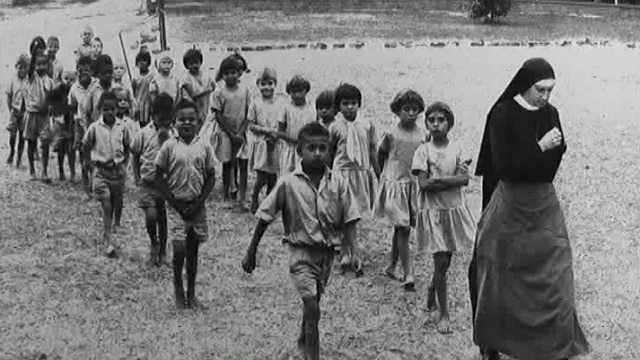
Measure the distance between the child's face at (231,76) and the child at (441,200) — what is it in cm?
326

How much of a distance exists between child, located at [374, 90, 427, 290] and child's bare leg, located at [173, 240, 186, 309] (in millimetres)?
1598

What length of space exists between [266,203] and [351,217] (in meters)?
0.55

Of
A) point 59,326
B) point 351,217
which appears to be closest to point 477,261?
point 351,217

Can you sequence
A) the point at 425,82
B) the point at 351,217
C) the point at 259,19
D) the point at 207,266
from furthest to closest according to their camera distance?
the point at 259,19 < the point at 425,82 < the point at 207,266 < the point at 351,217

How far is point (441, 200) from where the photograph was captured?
6527 mm

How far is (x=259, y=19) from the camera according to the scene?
33.6m

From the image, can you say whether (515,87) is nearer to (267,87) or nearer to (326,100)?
(326,100)

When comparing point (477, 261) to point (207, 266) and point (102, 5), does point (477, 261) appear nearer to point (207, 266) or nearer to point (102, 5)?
point (207, 266)

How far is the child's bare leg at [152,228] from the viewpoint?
25.3 ft

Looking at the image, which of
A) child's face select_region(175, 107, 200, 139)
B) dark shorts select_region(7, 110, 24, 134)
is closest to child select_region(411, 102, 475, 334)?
child's face select_region(175, 107, 200, 139)

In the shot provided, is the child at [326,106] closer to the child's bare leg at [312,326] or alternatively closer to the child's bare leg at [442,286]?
the child's bare leg at [442,286]

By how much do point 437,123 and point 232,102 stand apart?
139 inches

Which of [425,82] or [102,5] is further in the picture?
[102,5]

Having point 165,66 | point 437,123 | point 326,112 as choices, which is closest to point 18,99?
point 165,66
